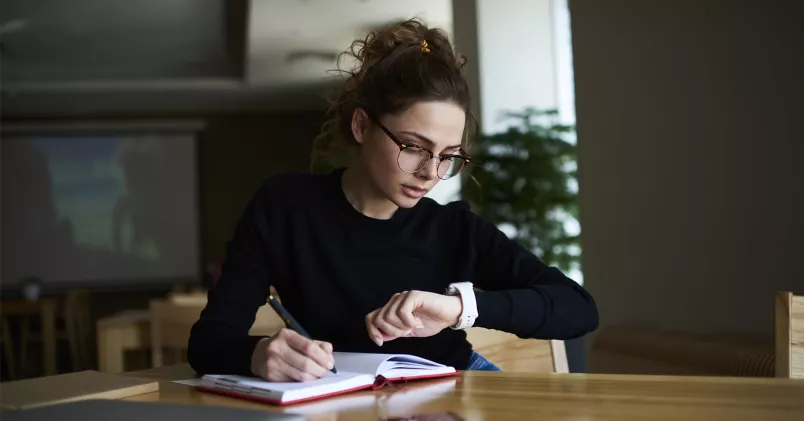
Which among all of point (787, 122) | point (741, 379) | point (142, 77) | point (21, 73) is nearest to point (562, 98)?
point (787, 122)

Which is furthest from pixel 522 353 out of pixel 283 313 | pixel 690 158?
pixel 690 158

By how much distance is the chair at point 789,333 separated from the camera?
1.23 metres

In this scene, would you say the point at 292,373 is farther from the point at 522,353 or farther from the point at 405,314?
the point at 522,353

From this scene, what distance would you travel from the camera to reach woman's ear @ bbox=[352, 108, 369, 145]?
153 centimetres

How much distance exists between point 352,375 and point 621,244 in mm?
2158

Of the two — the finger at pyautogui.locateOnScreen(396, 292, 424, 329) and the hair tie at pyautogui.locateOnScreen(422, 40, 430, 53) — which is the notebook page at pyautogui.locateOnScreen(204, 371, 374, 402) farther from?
the hair tie at pyautogui.locateOnScreen(422, 40, 430, 53)

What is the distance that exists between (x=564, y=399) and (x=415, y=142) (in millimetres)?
538

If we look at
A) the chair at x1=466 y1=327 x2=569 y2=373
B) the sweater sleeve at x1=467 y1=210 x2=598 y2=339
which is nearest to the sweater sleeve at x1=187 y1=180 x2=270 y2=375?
the sweater sleeve at x1=467 y1=210 x2=598 y2=339

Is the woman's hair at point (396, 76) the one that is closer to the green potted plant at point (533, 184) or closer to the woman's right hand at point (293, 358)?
the woman's right hand at point (293, 358)

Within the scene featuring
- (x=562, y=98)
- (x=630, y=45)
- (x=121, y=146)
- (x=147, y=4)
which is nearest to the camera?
(x=630, y=45)

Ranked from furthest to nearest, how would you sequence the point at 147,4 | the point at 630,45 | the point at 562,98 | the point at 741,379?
the point at 147,4, the point at 562,98, the point at 630,45, the point at 741,379

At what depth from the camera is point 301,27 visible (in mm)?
7141

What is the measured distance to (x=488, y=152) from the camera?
468 cm

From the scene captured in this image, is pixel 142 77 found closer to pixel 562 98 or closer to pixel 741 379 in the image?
pixel 562 98
